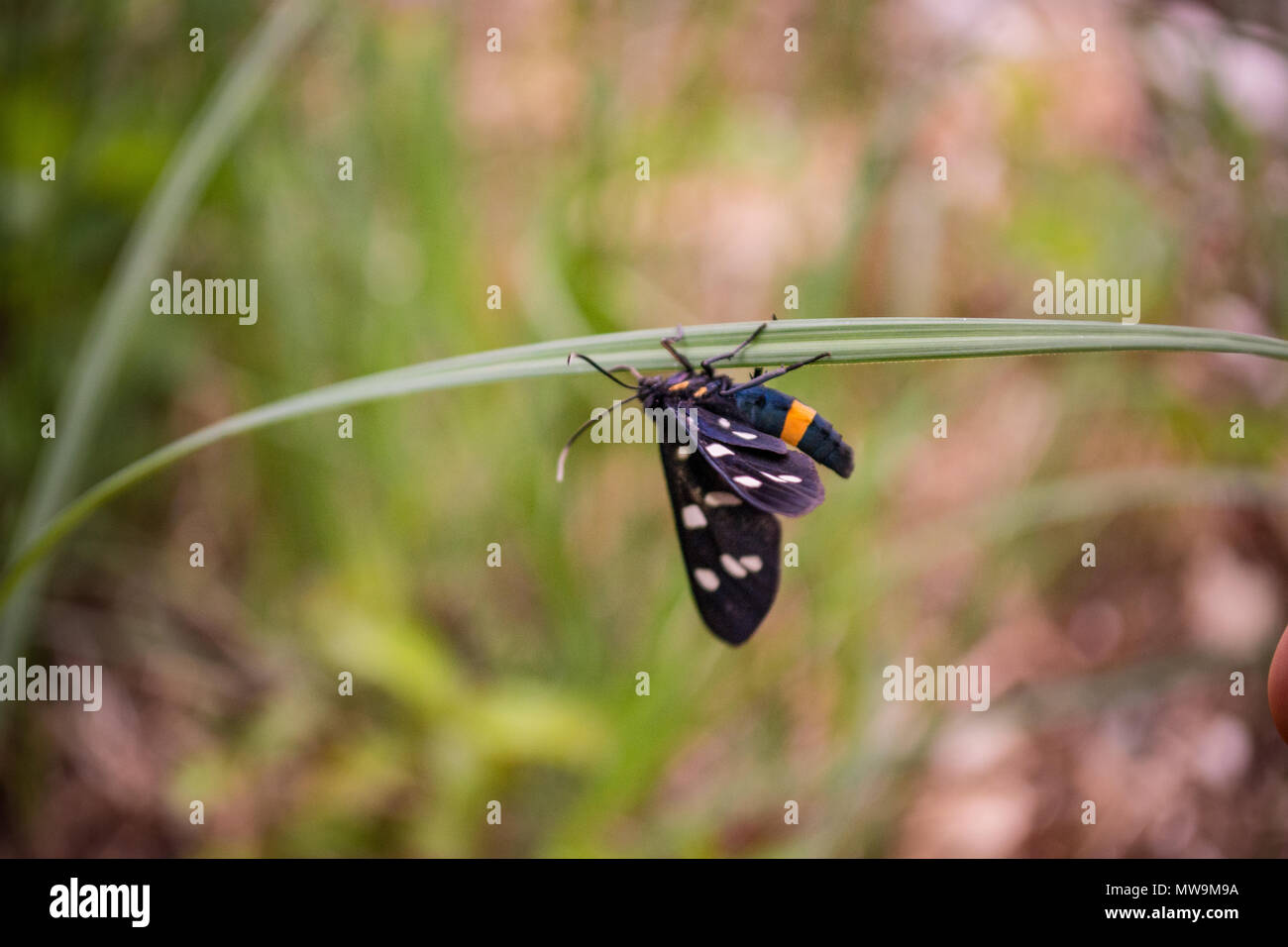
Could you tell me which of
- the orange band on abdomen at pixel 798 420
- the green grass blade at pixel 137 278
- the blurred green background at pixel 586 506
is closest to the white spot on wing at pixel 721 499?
the orange band on abdomen at pixel 798 420

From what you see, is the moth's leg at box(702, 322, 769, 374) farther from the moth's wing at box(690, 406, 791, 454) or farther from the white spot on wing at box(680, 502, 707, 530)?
the white spot on wing at box(680, 502, 707, 530)

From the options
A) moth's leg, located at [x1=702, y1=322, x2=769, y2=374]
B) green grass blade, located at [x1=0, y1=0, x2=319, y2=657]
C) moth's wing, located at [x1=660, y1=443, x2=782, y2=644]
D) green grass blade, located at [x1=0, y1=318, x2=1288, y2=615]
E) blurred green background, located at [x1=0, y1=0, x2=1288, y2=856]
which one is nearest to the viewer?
green grass blade, located at [x1=0, y1=318, x2=1288, y2=615]

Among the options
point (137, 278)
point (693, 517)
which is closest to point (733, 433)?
point (693, 517)

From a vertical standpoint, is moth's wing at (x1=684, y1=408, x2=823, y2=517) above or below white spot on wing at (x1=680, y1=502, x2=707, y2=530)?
above

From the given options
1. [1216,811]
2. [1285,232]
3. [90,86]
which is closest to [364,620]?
[90,86]

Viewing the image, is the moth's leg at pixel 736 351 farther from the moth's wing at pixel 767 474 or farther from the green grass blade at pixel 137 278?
the green grass blade at pixel 137 278

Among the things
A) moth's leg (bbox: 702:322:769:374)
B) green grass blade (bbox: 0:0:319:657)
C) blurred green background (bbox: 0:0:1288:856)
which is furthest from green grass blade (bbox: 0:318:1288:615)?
blurred green background (bbox: 0:0:1288:856)

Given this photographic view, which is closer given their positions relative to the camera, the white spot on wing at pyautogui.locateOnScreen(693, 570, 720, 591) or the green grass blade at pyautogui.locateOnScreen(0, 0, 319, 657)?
the white spot on wing at pyautogui.locateOnScreen(693, 570, 720, 591)
